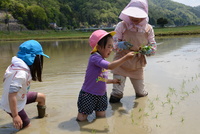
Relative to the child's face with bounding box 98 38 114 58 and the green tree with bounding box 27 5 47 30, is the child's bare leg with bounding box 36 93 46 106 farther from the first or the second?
the green tree with bounding box 27 5 47 30

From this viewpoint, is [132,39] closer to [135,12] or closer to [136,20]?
[136,20]

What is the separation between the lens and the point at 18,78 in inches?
93.4

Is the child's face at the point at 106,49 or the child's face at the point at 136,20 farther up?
the child's face at the point at 136,20

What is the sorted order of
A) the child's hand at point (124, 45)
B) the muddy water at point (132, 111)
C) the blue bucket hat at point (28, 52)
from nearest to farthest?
1. the blue bucket hat at point (28, 52)
2. the muddy water at point (132, 111)
3. the child's hand at point (124, 45)

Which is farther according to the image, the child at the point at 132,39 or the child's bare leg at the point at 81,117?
the child at the point at 132,39

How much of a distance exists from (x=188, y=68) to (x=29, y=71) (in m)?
4.79

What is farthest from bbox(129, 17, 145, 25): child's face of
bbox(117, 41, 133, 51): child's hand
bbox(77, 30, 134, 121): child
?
bbox(77, 30, 134, 121): child

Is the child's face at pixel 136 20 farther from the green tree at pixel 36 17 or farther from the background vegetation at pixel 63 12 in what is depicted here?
the green tree at pixel 36 17

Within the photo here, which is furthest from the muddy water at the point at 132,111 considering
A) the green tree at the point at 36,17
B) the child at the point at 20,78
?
the green tree at the point at 36,17

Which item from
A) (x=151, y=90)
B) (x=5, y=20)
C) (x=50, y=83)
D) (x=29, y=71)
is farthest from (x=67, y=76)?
(x=5, y=20)

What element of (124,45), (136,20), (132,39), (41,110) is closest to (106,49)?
(124,45)

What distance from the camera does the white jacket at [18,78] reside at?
7.80 feet

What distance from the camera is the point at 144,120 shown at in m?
2.91

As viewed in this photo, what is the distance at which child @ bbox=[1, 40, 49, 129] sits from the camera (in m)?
2.36
